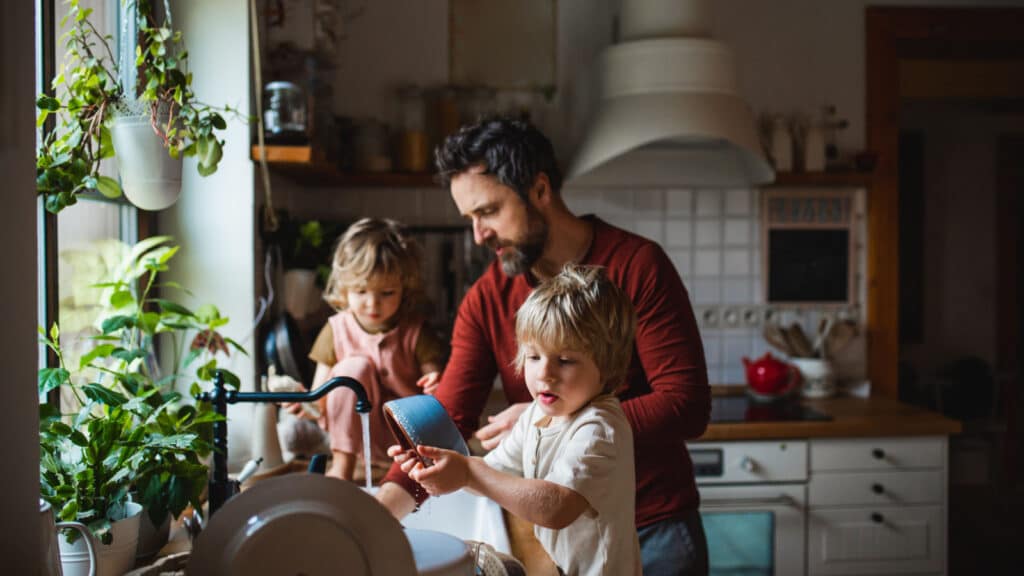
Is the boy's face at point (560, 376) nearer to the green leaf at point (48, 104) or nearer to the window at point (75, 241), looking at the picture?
the green leaf at point (48, 104)

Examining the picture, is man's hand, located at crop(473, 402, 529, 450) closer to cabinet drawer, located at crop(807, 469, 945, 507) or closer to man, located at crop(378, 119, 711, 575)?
man, located at crop(378, 119, 711, 575)

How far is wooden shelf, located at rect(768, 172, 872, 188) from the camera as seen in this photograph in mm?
3266

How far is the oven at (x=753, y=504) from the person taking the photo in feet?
9.09

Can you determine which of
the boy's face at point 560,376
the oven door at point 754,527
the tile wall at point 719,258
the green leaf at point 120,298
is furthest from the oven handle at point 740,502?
the green leaf at point 120,298

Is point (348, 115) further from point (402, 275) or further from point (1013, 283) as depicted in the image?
point (1013, 283)

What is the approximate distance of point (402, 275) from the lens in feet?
6.95

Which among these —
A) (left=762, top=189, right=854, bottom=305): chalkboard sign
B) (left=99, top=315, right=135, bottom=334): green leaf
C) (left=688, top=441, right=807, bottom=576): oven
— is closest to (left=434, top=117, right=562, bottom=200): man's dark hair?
(left=99, top=315, right=135, bottom=334): green leaf

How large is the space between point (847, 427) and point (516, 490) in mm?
1953

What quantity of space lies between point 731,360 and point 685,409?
76.9 inches

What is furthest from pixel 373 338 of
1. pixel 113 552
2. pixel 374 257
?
pixel 113 552

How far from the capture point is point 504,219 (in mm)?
1656

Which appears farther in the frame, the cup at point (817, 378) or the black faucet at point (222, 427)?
the cup at point (817, 378)

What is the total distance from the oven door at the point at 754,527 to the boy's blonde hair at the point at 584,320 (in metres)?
1.67

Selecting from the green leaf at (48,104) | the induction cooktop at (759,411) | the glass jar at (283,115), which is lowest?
the induction cooktop at (759,411)
